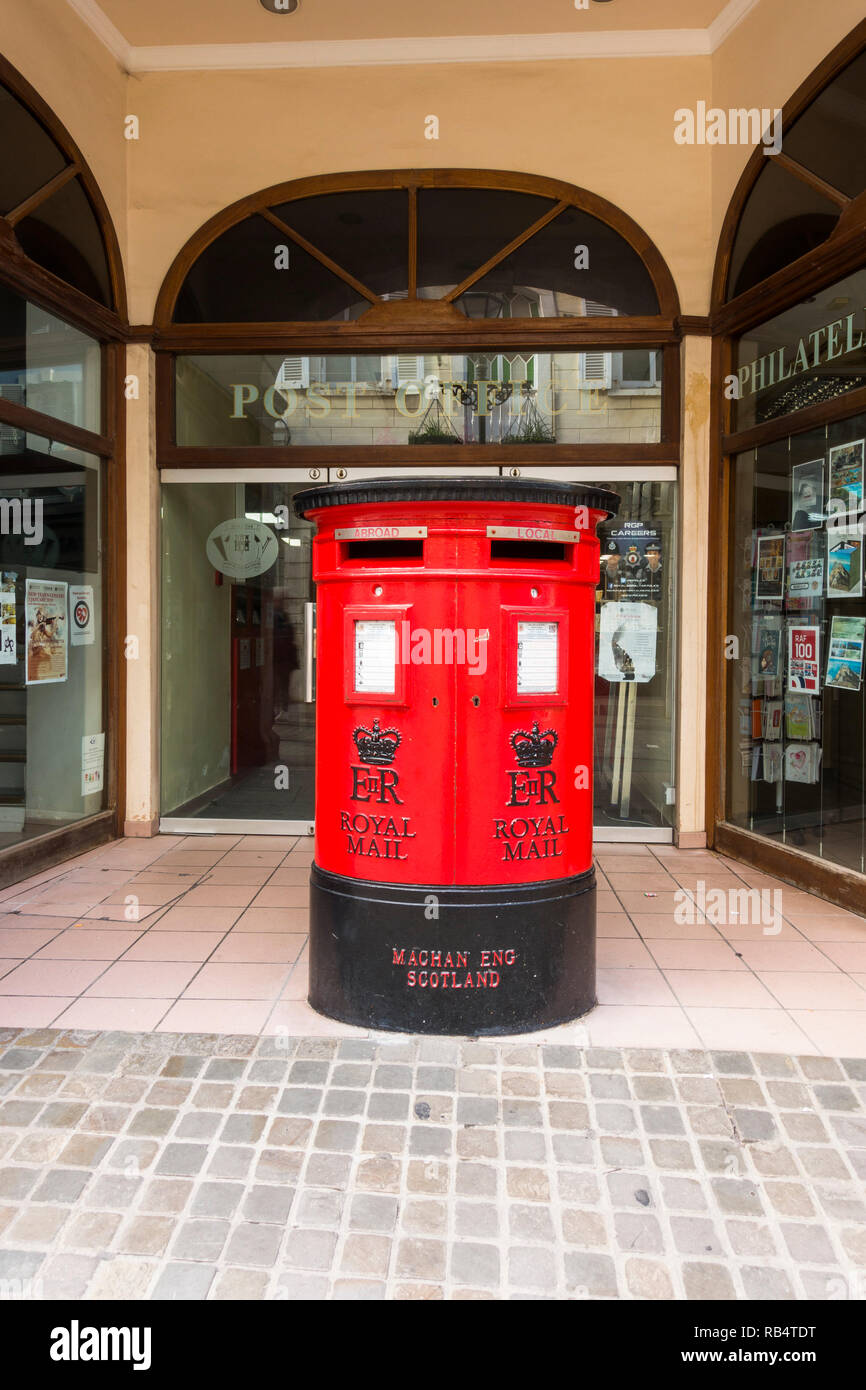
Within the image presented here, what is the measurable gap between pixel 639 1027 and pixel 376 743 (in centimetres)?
147

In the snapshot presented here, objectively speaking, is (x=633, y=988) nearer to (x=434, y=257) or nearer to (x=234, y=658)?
(x=234, y=658)

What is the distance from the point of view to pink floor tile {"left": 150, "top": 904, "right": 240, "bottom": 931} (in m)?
4.60

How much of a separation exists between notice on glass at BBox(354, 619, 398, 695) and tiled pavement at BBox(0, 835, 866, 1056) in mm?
1293

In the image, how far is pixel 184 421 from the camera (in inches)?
263

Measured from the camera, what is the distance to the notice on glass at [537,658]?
3.37m

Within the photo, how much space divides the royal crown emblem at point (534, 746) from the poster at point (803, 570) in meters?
2.75

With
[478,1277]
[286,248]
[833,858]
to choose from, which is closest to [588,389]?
[286,248]

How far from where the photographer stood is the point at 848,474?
16.7ft

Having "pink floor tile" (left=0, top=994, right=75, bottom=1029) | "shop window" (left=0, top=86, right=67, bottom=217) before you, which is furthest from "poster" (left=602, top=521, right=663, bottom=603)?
"pink floor tile" (left=0, top=994, right=75, bottom=1029)

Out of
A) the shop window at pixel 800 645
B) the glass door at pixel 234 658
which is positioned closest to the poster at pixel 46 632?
the glass door at pixel 234 658

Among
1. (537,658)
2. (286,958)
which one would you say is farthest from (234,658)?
(537,658)

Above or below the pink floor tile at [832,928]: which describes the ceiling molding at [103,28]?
above

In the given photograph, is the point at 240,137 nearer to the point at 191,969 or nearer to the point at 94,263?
the point at 94,263

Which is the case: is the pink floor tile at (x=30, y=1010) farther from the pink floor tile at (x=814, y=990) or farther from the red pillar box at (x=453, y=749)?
the pink floor tile at (x=814, y=990)
